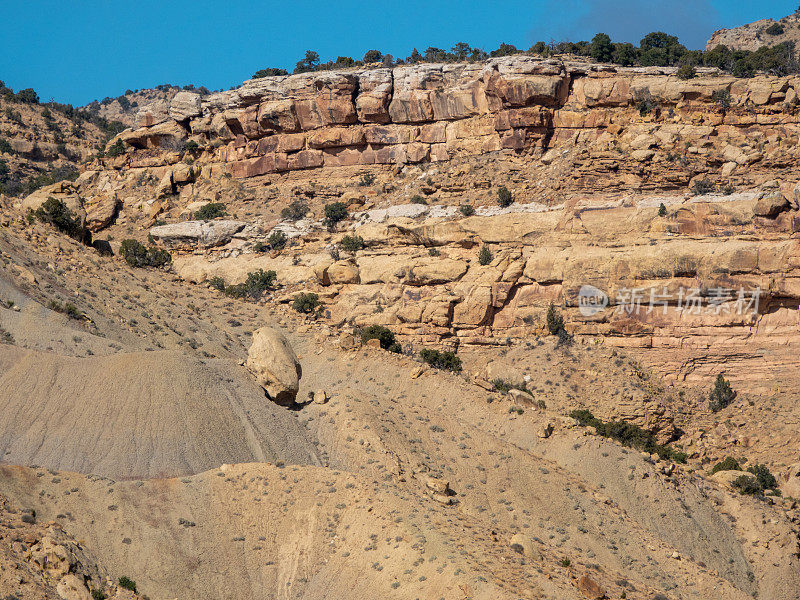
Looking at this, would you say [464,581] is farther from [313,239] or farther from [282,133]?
[282,133]

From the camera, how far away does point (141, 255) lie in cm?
5541

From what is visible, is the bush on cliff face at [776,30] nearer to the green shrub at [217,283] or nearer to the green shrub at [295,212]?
the green shrub at [295,212]

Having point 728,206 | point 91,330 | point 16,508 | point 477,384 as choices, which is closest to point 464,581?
point 16,508

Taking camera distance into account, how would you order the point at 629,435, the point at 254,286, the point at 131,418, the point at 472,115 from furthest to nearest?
the point at 472,115 < the point at 254,286 < the point at 629,435 < the point at 131,418

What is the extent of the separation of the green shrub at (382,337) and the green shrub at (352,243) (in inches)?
327

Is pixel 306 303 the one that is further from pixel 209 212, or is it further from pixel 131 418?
pixel 131 418

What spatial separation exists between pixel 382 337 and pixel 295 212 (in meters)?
18.2

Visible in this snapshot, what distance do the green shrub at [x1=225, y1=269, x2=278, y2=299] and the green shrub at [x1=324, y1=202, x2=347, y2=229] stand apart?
20.6ft

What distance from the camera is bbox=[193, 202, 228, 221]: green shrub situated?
61406mm

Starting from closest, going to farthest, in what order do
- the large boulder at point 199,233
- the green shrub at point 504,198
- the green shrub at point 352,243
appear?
the green shrub at point 352,243, the green shrub at point 504,198, the large boulder at point 199,233

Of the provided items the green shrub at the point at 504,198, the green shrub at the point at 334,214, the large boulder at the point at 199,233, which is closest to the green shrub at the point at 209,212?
the large boulder at the point at 199,233

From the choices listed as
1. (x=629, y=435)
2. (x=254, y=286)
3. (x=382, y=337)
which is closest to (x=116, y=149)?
(x=254, y=286)

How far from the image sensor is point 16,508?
21.7m

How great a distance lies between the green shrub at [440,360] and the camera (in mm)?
43812
